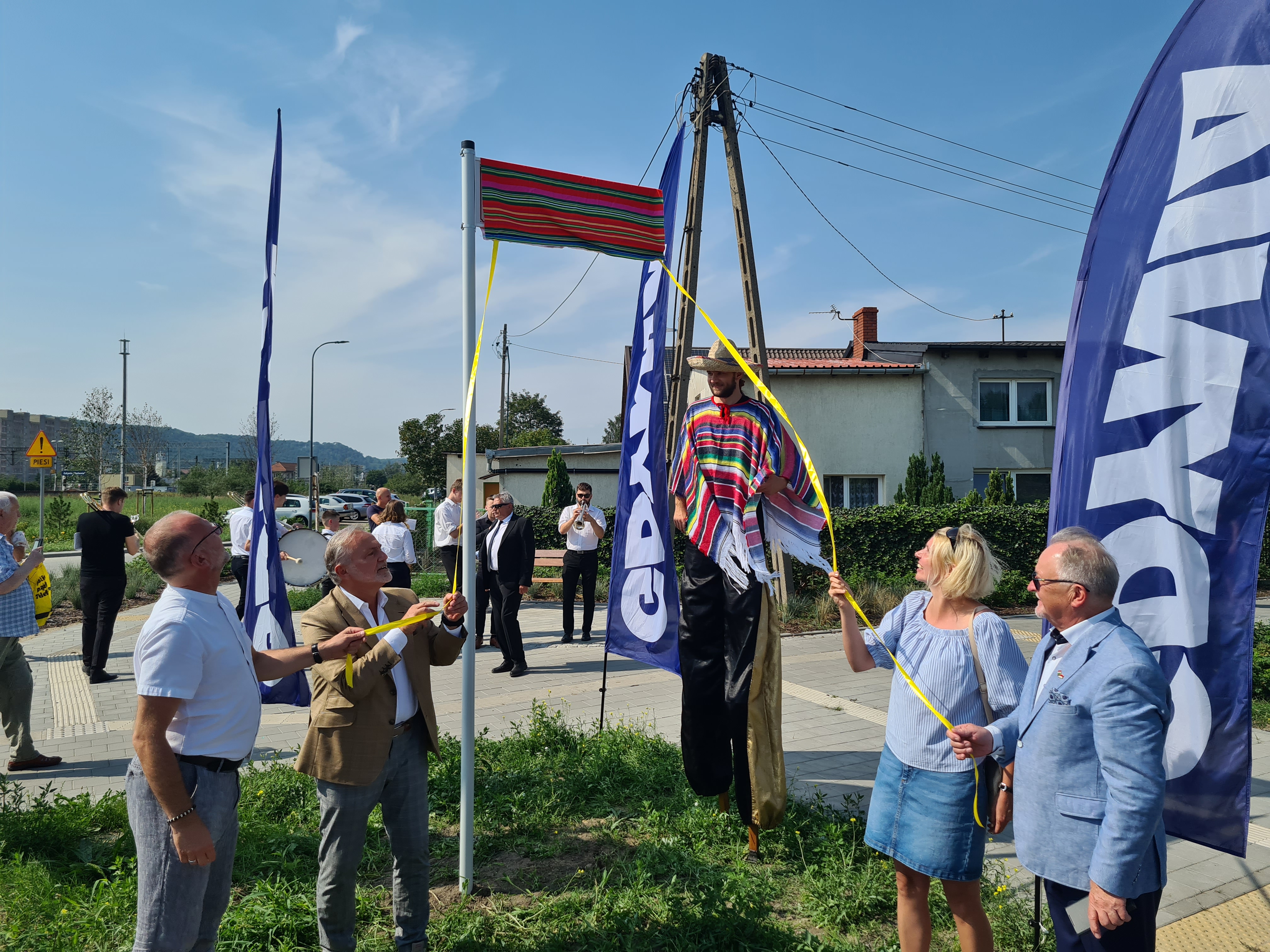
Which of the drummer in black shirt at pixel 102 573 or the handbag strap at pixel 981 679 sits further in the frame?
the drummer in black shirt at pixel 102 573

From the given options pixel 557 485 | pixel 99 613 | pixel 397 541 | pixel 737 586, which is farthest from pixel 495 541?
pixel 557 485

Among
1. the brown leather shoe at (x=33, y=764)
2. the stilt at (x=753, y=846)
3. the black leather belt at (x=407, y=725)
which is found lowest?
the brown leather shoe at (x=33, y=764)

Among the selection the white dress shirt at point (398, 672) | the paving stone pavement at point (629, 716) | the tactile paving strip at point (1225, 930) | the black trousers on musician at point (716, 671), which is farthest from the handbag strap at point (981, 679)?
the white dress shirt at point (398, 672)

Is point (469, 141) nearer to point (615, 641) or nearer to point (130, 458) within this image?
point (615, 641)

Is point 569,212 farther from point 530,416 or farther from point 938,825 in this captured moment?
point 530,416

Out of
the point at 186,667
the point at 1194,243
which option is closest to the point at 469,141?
the point at 186,667

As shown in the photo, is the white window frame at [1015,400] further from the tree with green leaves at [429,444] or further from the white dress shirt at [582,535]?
the tree with green leaves at [429,444]

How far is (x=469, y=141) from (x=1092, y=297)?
2.63m

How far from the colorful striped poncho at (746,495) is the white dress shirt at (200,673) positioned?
6.77 ft

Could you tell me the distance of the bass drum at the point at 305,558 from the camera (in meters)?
7.25

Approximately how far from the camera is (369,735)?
2.87m

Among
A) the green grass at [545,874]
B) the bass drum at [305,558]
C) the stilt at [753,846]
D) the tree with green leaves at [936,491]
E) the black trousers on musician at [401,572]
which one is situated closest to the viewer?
the green grass at [545,874]

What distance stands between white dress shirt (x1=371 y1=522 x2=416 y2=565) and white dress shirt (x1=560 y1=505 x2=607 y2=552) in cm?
199

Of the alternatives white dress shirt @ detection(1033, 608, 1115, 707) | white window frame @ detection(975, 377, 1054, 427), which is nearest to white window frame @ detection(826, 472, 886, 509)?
white window frame @ detection(975, 377, 1054, 427)
